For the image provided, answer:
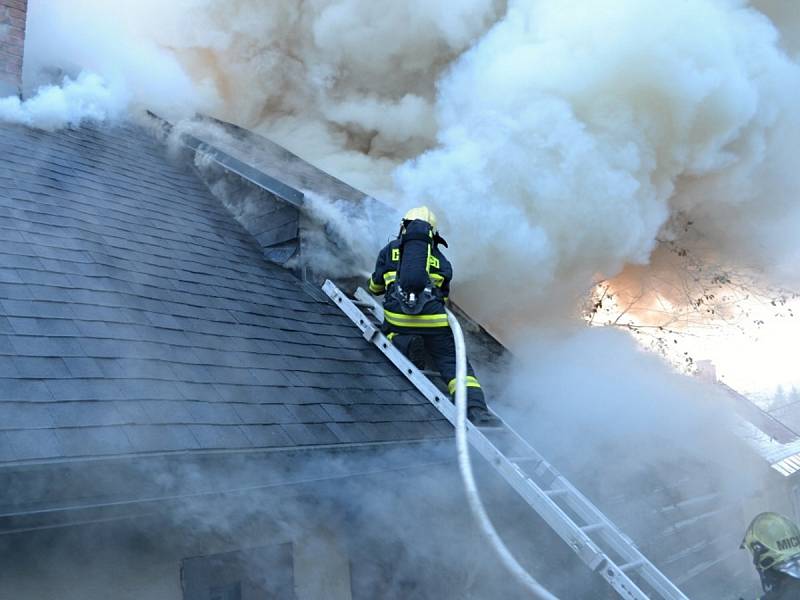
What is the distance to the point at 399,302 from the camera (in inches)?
189

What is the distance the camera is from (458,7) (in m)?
7.35

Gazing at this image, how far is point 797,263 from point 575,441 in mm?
4664

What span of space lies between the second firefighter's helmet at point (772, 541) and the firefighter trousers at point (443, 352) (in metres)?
1.81

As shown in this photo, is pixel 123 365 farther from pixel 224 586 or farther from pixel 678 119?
pixel 678 119

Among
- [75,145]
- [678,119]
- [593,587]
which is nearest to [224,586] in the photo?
[593,587]

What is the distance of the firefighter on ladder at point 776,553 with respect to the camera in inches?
158

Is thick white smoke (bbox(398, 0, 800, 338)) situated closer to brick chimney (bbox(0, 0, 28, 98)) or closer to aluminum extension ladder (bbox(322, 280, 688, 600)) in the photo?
aluminum extension ladder (bbox(322, 280, 688, 600))

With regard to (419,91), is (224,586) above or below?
below

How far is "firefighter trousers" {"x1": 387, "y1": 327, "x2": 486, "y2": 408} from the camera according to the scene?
4668mm

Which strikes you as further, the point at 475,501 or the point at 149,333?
the point at 149,333

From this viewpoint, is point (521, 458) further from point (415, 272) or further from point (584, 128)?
point (584, 128)

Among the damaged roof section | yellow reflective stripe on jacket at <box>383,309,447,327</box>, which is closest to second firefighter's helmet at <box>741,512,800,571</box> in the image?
yellow reflective stripe on jacket at <box>383,309,447,327</box>

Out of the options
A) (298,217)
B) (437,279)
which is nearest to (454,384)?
(437,279)

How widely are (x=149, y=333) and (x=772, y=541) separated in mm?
3784
